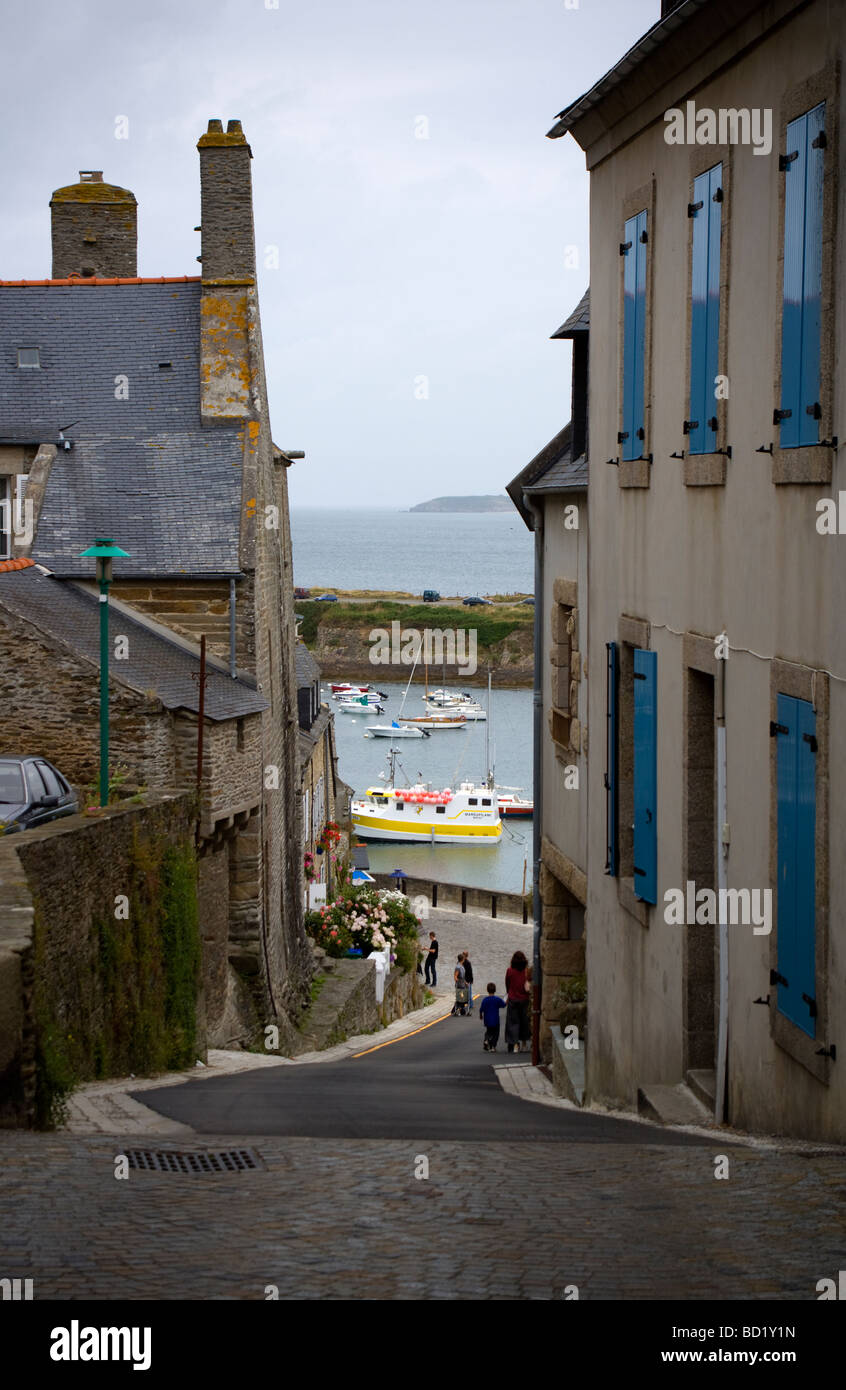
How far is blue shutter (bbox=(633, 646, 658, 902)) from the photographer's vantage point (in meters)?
10.3

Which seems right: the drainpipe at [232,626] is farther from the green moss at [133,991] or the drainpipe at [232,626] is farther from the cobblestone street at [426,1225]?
the cobblestone street at [426,1225]

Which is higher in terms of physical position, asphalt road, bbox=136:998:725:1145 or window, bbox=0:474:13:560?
window, bbox=0:474:13:560

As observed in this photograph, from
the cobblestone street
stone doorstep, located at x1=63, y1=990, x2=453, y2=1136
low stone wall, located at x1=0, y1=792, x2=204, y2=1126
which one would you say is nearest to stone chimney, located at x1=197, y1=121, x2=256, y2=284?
low stone wall, located at x1=0, y1=792, x2=204, y2=1126

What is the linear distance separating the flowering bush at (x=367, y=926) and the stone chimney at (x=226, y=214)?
12.0 m

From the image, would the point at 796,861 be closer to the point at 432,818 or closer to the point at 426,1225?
the point at 426,1225

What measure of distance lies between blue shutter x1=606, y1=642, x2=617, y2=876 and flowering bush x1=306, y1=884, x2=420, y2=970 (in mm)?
16504

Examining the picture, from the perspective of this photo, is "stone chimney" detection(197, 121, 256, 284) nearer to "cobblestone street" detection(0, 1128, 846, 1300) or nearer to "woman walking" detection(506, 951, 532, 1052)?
"woman walking" detection(506, 951, 532, 1052)

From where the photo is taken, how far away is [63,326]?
2138 cm

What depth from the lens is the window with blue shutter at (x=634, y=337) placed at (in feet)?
34.4

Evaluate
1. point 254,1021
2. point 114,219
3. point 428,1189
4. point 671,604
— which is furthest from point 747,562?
point 114,219

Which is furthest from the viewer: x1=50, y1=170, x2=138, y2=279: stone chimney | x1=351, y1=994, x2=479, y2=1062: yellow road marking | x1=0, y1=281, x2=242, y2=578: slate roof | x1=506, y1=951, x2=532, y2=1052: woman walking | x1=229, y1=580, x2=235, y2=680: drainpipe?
x1=50, y1=170, x2=138, y2=279: stone chimney

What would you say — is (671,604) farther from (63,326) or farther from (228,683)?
(63,326)

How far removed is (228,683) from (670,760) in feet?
30.9

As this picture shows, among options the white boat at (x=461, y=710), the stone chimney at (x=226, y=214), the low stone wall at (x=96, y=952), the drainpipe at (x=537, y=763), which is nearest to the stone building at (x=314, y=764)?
the stone chimney at (x=226, y=214)
